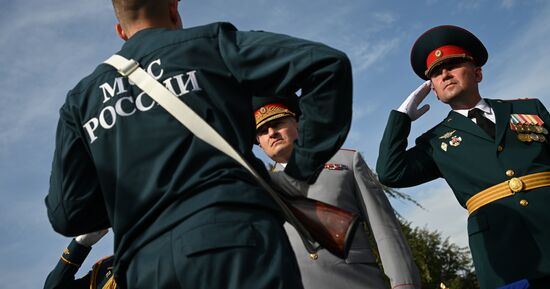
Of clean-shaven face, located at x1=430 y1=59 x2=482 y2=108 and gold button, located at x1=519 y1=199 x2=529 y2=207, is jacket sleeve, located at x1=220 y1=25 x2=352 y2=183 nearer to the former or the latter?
gold button, located at x1=519 y1=199 x2=529 y2=207

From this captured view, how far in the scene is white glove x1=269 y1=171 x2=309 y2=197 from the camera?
2.65 m

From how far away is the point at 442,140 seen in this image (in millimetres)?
5199

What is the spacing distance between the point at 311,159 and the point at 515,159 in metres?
2.65

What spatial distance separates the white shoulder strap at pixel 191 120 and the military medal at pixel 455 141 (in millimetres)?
2741

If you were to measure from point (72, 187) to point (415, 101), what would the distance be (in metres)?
3.23

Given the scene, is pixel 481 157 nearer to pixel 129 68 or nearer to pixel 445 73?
pixel 445 73

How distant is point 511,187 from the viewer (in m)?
4.71

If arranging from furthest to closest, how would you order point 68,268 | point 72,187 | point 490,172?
1. point 68,268
2. point 490,172
3. point 72,187

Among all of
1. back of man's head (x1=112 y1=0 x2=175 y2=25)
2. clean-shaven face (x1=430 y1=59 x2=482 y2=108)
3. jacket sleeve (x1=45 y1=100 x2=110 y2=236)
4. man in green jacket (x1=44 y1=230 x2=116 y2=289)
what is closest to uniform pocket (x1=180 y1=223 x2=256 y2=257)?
jacket sleeve (x1=45 y1=100 x2=110 y2=236)

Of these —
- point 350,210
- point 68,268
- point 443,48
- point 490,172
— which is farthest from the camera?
point 68,268

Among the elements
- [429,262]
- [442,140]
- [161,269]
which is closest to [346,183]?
Result: [442,140]

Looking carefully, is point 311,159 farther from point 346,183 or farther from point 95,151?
point 346,183

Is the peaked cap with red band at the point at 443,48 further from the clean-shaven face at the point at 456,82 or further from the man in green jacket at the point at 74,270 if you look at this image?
the man in green jacket at the point at 74,270

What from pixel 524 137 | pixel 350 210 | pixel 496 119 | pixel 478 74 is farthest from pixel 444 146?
pixel 350 210
